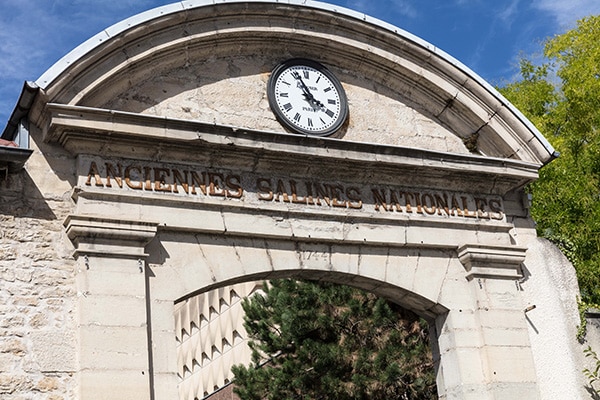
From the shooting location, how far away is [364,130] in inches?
422

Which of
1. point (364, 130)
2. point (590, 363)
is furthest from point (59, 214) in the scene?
point (590, 363)

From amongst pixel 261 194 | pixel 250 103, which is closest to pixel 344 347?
pixel 261 194

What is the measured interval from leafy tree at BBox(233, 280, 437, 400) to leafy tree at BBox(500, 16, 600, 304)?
244cm

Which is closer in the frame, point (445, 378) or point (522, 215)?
point (445, 378)

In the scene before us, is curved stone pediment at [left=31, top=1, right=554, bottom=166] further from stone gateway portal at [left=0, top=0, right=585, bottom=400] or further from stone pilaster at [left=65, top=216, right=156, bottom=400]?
stone pilaster at [left=65, top=216, right=156, bottom=400]

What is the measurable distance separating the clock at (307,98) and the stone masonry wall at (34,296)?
Result: 254 cm

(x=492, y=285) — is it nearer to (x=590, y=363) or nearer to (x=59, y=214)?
(x=590, y=363)

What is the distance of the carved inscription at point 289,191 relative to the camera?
9.26 meters

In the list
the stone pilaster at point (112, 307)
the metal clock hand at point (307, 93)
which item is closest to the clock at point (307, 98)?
the metal clock hand at point (307, 93)

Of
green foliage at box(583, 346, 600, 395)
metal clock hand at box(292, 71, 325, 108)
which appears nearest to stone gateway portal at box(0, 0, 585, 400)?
metal clock hand at box(292, 71, 325, 108)

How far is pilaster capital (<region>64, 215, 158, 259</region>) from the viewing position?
880 cm

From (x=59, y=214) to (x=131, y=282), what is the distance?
0.91 m

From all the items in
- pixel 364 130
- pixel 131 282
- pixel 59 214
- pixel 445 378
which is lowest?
pixel 445 378

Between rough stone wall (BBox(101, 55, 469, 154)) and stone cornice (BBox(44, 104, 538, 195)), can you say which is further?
rough stone wall (BBox(101, 55, 469, 154))
